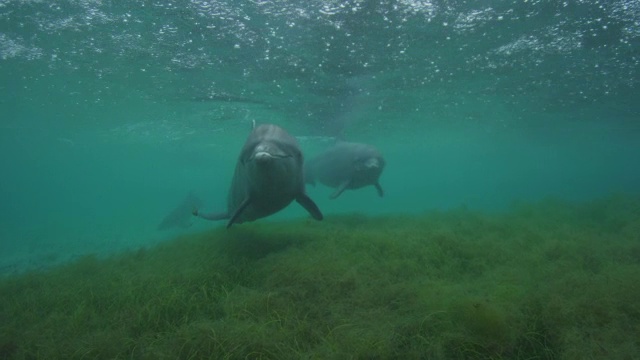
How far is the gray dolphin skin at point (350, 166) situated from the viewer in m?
12.7

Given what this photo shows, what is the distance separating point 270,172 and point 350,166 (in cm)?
760

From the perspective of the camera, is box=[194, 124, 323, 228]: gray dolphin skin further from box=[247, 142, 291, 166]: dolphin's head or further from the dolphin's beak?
the dolphin's beak

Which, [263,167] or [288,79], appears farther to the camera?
[288,79]

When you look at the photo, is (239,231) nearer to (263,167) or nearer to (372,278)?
(263,167)

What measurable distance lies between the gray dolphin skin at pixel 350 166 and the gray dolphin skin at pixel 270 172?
16.2 ft

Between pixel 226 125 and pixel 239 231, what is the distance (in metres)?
24.1

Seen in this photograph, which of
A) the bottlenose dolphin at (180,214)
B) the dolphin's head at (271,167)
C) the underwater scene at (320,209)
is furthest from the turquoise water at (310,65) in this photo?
the dolphin's head at (271,167)

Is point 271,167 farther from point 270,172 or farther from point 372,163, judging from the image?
point 372,163

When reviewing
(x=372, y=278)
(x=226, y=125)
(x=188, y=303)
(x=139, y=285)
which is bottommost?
(x=226, y=125)

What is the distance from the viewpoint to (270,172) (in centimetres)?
610

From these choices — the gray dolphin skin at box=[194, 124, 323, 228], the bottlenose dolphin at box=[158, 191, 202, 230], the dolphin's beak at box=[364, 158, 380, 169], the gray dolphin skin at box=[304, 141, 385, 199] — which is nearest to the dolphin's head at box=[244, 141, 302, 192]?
the gray dolphin skin at box=[194, 124, 323, 228]

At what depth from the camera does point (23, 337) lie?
4.76 metres

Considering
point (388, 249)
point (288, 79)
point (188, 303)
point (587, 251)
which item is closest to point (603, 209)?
point (587, 251)

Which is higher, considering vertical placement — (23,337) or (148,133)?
(23,337)
